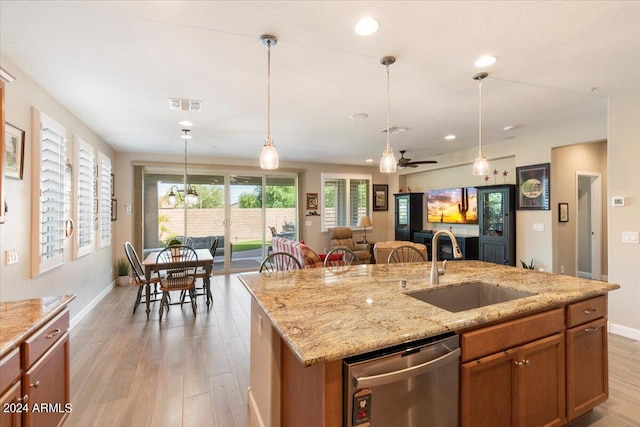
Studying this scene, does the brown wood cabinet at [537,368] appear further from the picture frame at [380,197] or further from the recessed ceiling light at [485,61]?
the picture frame at [380,197]

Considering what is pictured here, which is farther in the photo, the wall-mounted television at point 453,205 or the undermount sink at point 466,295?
the wall-mounted television at point 453,205

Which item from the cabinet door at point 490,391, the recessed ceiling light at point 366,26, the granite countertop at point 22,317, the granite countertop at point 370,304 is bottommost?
the cabinet door at point 490,391

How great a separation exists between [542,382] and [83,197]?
5160 millimetres

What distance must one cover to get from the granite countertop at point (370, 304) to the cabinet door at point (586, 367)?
0.80ft

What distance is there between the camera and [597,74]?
2.86m

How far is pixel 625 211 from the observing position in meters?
3.40

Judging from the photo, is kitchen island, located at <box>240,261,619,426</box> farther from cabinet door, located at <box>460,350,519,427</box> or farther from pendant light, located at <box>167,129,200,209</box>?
pendant light, located at <box>167,129,200,209</box>

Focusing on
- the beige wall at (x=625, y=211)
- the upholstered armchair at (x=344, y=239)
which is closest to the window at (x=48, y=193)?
the upholstered armchair at (x=344, y=239)

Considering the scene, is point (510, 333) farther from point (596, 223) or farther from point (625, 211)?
point (596, 223)

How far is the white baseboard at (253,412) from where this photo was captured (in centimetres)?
195

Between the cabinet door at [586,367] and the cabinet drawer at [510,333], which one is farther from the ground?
the cabinet drawer at [510,333]

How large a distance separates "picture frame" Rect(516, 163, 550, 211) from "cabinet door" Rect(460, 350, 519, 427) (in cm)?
429

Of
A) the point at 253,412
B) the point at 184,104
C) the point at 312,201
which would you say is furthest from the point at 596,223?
the point at 184,104

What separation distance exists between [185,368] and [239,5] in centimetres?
292
